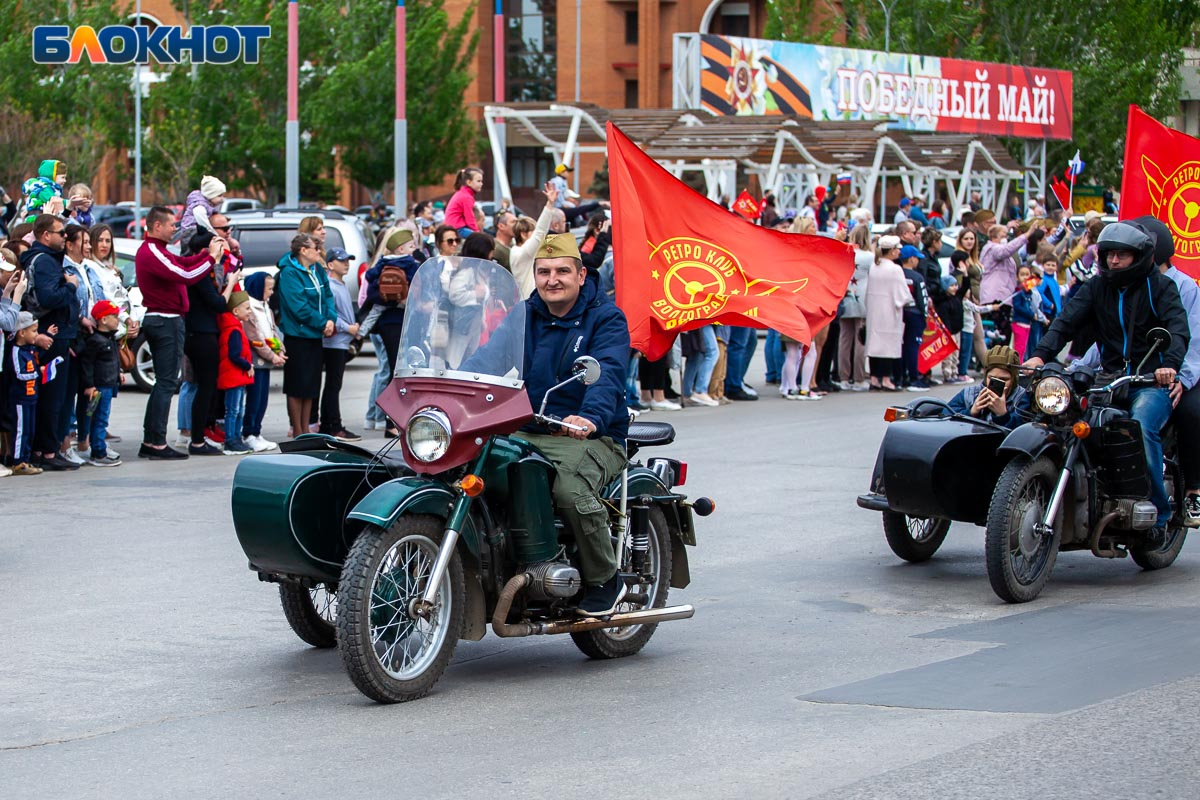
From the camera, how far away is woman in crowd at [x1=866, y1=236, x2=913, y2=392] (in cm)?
2069

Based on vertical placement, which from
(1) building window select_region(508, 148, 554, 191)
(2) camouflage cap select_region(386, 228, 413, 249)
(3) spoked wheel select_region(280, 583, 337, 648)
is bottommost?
(3) spoked wheel select_region(280, 583, 337, 648)

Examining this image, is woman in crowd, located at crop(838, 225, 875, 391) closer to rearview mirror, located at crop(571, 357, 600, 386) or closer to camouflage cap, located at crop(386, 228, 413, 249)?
camouflage cap, located at crop(386, 228, 413, 249)

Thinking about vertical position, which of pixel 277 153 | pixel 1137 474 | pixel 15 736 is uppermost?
pixel 277 153

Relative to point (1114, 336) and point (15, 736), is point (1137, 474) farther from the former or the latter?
point (15, 736)

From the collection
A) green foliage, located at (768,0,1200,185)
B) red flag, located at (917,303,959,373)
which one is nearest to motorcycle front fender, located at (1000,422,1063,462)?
red flag, located at (917,303,959,373)

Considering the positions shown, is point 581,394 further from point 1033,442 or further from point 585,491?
point 1033,442

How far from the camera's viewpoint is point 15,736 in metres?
6.38

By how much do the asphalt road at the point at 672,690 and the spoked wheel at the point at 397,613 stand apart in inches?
5.9

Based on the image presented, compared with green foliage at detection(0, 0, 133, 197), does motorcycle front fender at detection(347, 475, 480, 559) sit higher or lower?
lower

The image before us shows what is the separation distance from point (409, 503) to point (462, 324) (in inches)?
31.0

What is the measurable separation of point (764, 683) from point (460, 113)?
1928 inches

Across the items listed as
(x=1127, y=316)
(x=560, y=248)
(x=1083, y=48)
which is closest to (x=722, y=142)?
(x=1127, y=316)

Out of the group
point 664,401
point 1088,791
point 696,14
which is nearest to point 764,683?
point 1088,791

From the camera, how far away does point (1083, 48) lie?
5684 cm
